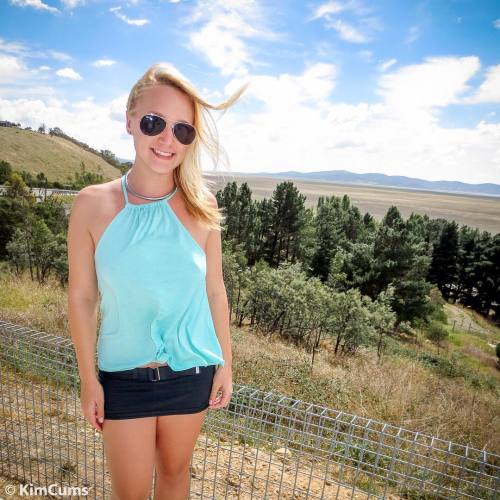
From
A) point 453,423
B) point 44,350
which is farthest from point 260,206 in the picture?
point 44,350

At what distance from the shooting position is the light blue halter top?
151 cm

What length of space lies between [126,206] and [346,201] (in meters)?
56.4

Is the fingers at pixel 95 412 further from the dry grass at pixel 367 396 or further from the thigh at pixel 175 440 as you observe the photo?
the dry grass at pixel 367 396

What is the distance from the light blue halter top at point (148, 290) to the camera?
4.94ft

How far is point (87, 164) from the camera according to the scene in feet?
332

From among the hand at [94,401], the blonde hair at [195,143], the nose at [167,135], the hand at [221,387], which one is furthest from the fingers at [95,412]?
the nose at [167,135]

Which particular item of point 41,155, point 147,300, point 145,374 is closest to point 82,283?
point 147,300

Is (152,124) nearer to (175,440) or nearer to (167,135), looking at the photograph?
(167,135)

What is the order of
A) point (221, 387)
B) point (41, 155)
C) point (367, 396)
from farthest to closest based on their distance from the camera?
point (41, 155), point (367, 396), point (221, 387)

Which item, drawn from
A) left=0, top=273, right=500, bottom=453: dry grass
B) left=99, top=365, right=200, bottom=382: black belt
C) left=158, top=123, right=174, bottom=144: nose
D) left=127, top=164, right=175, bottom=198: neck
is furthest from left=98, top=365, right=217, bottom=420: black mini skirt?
left=0, top=273, right=500, bottom=453: dry grass

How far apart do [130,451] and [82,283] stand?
66cm

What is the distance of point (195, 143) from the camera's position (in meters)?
1.78

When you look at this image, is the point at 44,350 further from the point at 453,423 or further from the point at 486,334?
the point at 486,334

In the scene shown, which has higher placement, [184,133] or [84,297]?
[184,133]
